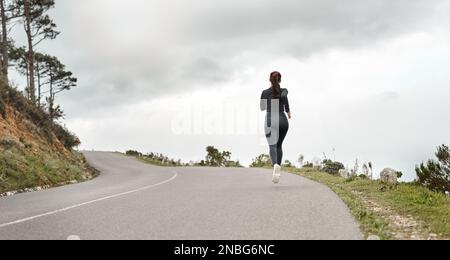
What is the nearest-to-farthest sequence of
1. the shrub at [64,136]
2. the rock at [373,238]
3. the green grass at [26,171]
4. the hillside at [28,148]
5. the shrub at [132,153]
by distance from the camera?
the rock at [373,238] → the green grass at [26,171] → the hillside at [28,148] → the shrub at [64,136] → the shrub at [132,153]

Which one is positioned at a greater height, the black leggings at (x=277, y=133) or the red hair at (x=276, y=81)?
the red hair at (x=276, y=81)

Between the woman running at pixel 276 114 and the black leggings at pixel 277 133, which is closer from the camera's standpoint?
the woman running at pixel 276 114

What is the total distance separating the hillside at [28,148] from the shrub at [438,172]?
2462cm

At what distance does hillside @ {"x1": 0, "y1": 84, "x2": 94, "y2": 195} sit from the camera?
1627 cm

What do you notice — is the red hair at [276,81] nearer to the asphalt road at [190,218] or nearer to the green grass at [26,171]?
the asphalt road at [190,218]

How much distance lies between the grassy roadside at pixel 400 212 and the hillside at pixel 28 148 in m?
10.2

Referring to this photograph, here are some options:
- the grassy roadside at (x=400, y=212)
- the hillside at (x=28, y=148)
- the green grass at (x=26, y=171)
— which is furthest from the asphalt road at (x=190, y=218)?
the hillside at (x=28, y=148)

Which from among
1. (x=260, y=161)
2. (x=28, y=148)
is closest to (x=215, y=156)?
(x=260, y=161)

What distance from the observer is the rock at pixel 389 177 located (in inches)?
466

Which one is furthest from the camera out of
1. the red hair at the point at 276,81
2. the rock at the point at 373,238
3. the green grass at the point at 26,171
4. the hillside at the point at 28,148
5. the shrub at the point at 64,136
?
the shrub at the point at 64,136

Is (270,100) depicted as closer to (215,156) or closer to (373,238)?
(373,238)

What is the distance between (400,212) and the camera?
8.07m
